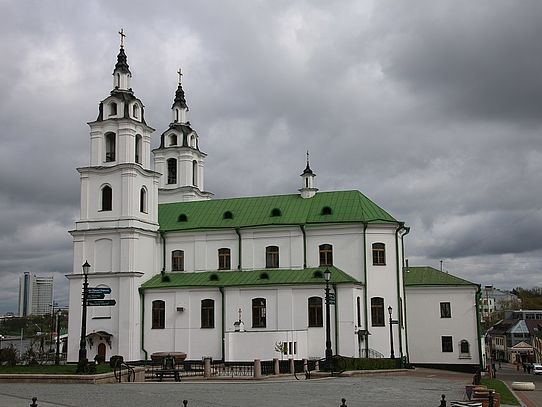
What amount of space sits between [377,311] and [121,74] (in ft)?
80.4

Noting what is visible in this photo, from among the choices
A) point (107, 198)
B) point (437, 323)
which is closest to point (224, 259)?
point (107, 198)

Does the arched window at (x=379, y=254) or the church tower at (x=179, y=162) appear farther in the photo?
the church tower at (x=179, y=162)

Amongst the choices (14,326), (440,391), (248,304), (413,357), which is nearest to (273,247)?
(248,304)

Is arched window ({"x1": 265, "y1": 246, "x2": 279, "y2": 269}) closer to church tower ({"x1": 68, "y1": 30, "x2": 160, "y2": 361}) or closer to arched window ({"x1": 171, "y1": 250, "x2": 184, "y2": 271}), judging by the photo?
arched window ({"x1": 171, "y1": 250, "x2": 184, "y2": 271})

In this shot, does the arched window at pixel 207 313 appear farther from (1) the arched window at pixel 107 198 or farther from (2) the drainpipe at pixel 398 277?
(2) the drainpipe at pixel 398 277

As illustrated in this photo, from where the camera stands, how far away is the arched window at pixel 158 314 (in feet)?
162

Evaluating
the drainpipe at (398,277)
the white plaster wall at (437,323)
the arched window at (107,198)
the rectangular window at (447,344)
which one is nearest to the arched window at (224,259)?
the arched window at (107,198)

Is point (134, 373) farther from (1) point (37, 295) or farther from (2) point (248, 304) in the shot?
(1) point (37, 295)

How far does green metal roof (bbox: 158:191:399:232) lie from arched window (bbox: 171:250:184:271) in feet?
5.60

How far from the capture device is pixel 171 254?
52.0 metres

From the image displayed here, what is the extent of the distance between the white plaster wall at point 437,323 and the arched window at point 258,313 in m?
10.9

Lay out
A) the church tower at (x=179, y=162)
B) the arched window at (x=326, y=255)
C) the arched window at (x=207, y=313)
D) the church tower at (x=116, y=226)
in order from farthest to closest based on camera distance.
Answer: the church tower at (x=179, y=162)
the church tower at (x=116, y=226)
the arched window at (x=326, y=255)
the arched window at (x=207, y=313)

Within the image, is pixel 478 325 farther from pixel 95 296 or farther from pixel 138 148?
pixel 95 296

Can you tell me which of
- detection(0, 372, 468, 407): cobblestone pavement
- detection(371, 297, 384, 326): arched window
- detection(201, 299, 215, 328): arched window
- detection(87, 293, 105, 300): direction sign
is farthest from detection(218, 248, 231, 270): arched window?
detection(0, 372, 468, 407): cobblestone pavement
